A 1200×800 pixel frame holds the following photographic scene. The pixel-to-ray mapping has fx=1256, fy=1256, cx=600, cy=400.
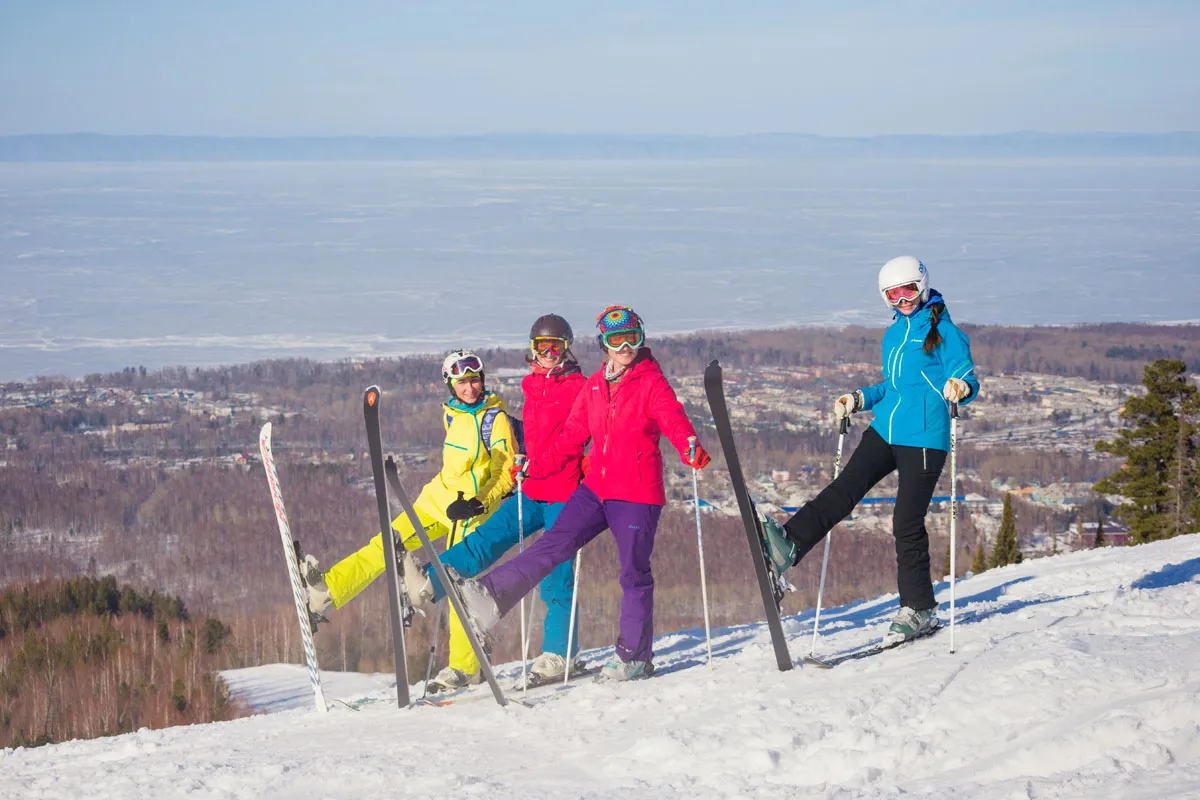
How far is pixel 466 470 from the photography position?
7.12m

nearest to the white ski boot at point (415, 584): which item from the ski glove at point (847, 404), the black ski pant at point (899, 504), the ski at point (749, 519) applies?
the ski at point (749, 519)

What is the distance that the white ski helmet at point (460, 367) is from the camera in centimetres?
706

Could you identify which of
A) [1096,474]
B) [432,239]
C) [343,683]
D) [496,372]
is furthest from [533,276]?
[343,683]

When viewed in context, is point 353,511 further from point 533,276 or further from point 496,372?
point 533,276

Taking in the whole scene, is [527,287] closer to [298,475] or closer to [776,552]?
[298,475]

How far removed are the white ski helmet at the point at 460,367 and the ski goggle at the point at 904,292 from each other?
7.47ft

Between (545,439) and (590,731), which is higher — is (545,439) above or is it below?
above

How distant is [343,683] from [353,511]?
38852mm

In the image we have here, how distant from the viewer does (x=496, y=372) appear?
70.4 metres

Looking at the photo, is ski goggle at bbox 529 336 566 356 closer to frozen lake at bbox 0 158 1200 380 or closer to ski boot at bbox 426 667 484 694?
ski boot at bbox 426 667 484 694

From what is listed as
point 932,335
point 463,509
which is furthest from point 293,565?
point 932,335

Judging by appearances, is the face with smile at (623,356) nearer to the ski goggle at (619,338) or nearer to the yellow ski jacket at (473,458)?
the ski goggle at (619,338)

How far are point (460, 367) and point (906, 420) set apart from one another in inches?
96.6

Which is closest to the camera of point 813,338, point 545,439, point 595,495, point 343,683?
point 595,495
